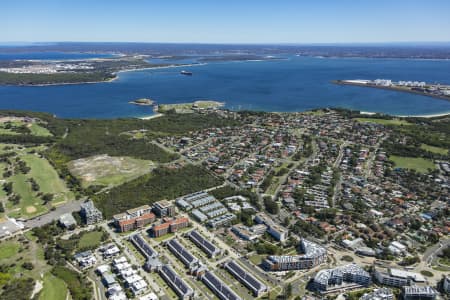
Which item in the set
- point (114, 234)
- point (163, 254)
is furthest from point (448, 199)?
point (114, 234)

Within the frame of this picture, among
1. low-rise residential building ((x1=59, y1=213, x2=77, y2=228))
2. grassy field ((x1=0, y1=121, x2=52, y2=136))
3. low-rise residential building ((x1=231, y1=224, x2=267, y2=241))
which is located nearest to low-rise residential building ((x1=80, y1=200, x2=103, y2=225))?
low-rise residential building ((x1=59, y1=213, x2=77, y2=228))

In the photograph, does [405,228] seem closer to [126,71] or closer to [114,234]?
[114,234]

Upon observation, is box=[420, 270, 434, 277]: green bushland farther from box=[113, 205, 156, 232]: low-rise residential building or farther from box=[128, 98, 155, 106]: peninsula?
box=[128, 98, 155, 106]: peninsula

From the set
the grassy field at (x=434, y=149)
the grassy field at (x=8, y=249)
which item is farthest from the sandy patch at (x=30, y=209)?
the grassy field at (x=434, y=149)

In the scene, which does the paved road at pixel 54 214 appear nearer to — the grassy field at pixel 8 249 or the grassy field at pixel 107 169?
the grassy field at pixel 8 249

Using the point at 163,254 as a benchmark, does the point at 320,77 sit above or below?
above

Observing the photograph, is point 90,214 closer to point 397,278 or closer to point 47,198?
point 47,198

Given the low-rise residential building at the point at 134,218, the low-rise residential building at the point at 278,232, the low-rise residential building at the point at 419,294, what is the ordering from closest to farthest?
the low-rise residential building at the point at 419,294 < the low-rise residential building at the point at 278,232 < the low-rise residential building at the point at 134,218
